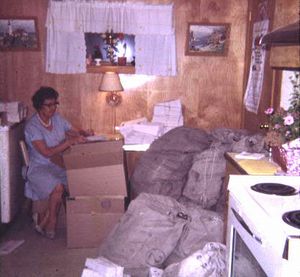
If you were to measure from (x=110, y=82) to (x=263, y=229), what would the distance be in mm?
3046

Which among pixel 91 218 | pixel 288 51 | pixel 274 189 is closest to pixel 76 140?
pixel 91 218

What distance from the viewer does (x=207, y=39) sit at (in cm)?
439

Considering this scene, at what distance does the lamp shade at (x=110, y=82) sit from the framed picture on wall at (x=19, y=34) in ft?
2.44

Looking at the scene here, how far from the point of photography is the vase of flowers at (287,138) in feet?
7.68

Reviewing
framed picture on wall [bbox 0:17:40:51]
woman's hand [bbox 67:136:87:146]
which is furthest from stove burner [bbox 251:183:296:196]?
framed picture on wall [bbox 0:17:40:51]

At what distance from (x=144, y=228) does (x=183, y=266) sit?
0.46m

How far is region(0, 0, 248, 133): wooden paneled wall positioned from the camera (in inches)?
171

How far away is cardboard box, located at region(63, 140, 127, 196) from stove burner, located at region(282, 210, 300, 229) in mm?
2148

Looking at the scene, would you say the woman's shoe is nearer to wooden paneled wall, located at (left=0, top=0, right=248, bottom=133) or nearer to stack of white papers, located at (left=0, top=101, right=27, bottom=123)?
stack of white papers, located at (left=0, top=101, right=27, bottom=123)

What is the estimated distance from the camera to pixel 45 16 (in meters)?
4.33

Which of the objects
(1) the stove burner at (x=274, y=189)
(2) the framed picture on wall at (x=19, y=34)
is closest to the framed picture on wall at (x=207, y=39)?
(2) the framed picture on wall at (x=19, y=34)

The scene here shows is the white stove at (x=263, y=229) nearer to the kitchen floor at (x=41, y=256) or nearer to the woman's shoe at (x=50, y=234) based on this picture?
the kitchen floor at (x=41, y=256)

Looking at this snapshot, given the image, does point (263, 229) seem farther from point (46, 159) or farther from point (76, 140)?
point (46, 159)

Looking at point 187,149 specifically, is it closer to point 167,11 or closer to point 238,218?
point 167,11
